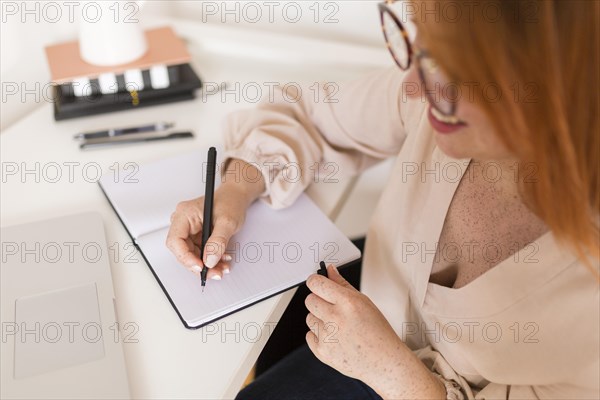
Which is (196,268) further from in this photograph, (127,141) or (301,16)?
(301,16)

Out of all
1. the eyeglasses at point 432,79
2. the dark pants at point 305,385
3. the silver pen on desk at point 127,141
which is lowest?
the dark pants at point 305,385

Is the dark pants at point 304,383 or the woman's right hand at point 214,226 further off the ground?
the woman's right hand at point 214,226

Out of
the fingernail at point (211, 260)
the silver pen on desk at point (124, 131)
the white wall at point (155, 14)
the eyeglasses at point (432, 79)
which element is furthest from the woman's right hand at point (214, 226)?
the white wall at point (155, 14)

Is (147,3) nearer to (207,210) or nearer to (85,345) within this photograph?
(207,210)

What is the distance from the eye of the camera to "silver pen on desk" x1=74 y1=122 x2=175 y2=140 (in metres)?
1.06

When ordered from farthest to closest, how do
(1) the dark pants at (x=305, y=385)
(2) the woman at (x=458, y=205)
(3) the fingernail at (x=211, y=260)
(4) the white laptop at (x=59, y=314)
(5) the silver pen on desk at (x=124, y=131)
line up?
1. (5) the silver pen on desk at (x=124, y=131)
2. (1) the dark pants at (x=305, y=385)
3. (3) the fingernail at (x=211, y=260)
4. (4) the white laptop at (x=59, y=314)
5. (2) the woman at (x=458, y=205)

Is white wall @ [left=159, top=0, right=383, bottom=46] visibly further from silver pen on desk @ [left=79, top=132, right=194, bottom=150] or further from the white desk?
silver pen on desk @ [left=79, top=132, right=194, bottom=150]

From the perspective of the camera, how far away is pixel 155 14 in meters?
1.34

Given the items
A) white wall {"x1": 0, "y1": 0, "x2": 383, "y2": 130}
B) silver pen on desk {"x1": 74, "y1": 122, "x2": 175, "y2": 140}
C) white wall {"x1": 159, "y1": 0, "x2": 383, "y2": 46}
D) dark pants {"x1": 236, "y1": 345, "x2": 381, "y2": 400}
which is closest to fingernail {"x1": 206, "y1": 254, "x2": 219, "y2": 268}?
dark pants {"x1": 236, "y1": 345, "x2": 381, "y2": 400}

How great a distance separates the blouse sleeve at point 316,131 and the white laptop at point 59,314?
0.86ft

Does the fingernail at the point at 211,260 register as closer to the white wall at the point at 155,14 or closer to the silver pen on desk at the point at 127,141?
the silver pen on desk at the point at 127,141

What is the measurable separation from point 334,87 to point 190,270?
0.42 meters

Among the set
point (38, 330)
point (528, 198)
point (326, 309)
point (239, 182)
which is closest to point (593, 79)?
point (528, 198)

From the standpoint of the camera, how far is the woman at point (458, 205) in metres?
0.55
